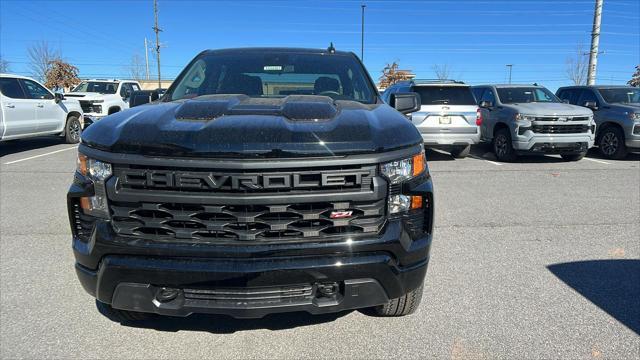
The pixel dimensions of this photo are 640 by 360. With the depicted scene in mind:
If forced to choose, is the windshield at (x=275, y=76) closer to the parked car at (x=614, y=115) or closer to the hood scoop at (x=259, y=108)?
the hood scoop at (x=259, y=108)

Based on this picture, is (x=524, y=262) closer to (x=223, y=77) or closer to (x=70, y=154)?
(x=223, y=77)

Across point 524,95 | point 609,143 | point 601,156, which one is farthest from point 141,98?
point 601,156

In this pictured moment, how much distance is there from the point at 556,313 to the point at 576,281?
70 cm

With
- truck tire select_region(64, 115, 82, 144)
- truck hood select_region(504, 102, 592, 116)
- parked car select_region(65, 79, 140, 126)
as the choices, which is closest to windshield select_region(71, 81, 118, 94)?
parked car select_region(65, 79, 140, 126)

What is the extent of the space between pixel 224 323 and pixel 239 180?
1.29 meters

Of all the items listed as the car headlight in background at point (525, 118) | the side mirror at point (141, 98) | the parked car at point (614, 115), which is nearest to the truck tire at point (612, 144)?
the parked car at point (614, 115)

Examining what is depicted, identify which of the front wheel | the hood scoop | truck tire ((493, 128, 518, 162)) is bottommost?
the front wheel

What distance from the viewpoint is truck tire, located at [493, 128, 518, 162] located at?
9922 millimetres

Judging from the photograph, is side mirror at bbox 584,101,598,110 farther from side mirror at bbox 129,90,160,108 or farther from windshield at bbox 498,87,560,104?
side mirror at bbox 129,90,160,108

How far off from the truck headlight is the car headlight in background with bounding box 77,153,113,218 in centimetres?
144

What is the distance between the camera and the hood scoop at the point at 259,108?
2485 mm

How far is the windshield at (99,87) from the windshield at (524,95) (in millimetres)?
13931

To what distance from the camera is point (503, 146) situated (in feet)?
33.3

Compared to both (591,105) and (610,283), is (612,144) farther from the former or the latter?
(610,283)
